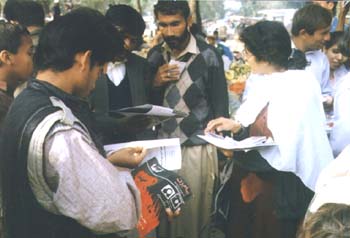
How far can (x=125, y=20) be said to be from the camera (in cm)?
319

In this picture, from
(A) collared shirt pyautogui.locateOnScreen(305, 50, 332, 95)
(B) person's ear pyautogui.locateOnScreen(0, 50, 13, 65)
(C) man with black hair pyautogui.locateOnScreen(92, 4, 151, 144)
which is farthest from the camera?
(A) collared shirt pyautogui.locateOnScreen(305, 50, 332, 95)

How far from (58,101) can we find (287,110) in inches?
52.3

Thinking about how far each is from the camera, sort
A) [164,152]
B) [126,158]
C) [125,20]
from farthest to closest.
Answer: [125,20]
[164,152]
[126,158]

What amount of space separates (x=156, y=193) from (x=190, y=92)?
136 centimetres

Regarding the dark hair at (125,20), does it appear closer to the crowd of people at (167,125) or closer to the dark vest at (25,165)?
the crowd of people at (167,125)

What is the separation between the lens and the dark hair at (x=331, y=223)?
1367mm

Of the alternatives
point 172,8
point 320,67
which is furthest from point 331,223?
point 320,67

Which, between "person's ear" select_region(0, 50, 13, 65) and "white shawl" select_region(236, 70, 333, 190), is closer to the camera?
"white shawl" select_region(236, 70, 333, 190)

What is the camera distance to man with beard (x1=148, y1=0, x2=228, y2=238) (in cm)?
336

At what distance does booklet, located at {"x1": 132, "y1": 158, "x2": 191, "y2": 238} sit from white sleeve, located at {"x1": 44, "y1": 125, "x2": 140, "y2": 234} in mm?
346

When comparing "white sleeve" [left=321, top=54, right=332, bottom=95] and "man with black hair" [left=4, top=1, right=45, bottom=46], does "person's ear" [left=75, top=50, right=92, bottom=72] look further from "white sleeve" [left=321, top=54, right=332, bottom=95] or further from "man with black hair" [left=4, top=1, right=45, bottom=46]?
"white sleeve" [left=321, top=54, right=332, bottom=95]

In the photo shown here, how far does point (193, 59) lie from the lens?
339cm

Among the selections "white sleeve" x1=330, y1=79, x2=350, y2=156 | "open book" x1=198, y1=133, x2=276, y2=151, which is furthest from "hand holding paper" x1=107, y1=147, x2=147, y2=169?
"white sleeve" x1=330, y1=79, x2=350, y2=156

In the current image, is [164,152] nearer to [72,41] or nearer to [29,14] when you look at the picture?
[72,41]
